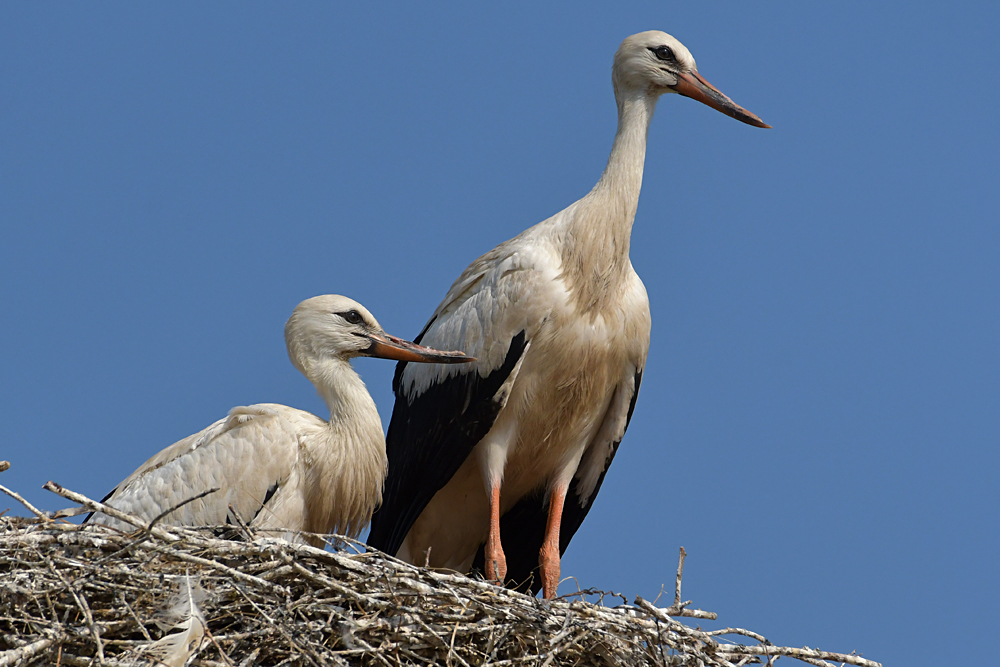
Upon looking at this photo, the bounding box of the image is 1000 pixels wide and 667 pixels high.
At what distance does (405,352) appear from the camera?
6.08 meters

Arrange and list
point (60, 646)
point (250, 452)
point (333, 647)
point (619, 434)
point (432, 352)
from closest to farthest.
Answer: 1. point (60, 646)
2. point (333, 647)
3. point (250, 452)
4. point (432, 352)
5. point (619, 434)

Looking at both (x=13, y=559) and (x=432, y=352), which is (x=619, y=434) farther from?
(x=13, y=559)

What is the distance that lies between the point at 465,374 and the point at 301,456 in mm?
913

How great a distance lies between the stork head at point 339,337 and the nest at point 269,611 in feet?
4.86

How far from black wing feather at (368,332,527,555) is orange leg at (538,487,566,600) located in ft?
1.81

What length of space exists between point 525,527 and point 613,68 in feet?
7.54

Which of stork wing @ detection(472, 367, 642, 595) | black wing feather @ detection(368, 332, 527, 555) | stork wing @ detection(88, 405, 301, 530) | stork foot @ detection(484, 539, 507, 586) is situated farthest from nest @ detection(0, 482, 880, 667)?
stork wing @ detection(472, 367, 642, 595)

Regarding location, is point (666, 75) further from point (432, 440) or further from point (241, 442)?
point (241, 442)

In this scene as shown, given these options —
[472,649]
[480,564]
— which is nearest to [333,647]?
[472,649]

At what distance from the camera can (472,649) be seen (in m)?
4.48

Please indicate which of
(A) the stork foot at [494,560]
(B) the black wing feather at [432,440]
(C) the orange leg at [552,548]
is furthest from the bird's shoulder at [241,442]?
(C) the orange leg at [552,548]

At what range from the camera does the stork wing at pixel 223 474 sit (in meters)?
5.50

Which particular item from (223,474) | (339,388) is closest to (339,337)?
(339,388)

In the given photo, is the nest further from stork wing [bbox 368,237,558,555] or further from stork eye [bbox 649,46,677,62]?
stork eye [bbox 649,46,677,62]
